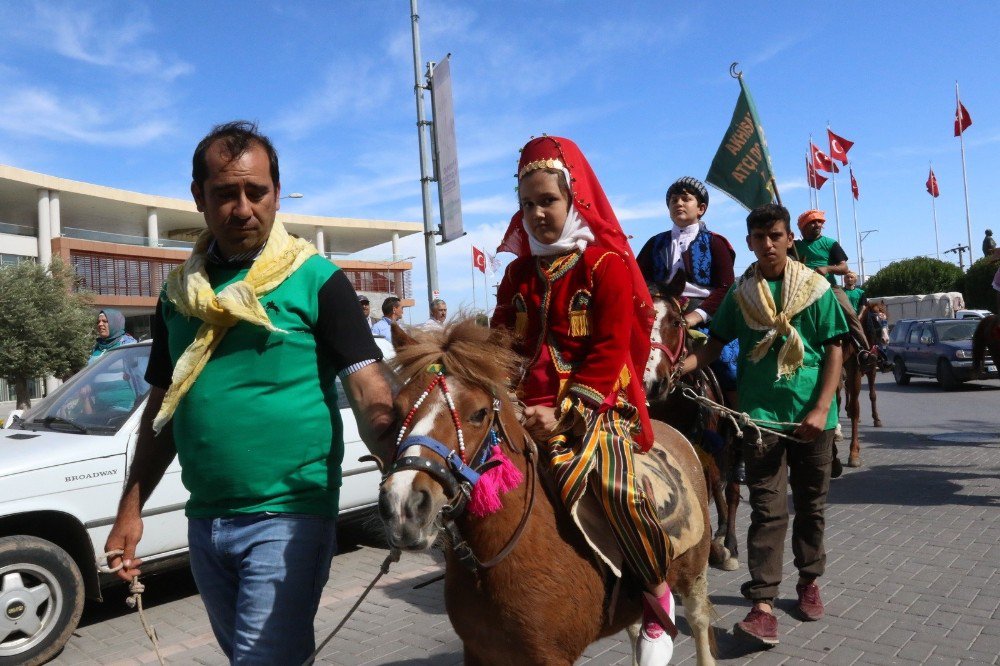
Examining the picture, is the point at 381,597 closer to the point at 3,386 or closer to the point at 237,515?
the point at 237,515

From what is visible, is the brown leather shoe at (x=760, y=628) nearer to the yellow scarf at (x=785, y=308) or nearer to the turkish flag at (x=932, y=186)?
the yellow scarf at (x=785, y=308)

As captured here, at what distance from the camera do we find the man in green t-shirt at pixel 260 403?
7.36 feet

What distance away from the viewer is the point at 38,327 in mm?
27609

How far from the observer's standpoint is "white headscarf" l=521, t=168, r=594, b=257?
3055 mm

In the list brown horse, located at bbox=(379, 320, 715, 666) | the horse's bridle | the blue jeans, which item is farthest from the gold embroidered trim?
the blue jeans

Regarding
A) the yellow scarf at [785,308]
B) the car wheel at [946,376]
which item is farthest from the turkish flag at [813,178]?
the yellow scarf at [785,308]

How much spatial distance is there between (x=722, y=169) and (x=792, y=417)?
2865 millimetres

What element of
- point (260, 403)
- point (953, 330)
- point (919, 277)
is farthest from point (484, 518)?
point (919, 277)

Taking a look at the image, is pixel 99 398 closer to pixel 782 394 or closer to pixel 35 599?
pixel 35 599

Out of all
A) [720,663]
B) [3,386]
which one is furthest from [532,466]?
[3,386]

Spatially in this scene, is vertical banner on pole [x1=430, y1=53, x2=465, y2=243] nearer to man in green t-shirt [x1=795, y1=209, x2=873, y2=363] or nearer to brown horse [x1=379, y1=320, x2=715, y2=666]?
man in green t-shirt [x1=795, y1=209, x2=873, y2=363]

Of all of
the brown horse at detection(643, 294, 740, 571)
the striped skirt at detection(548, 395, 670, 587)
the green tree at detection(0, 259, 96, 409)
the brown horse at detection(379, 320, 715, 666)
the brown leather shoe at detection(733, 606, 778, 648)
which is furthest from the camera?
the green tree at detection(0, 259, 96, 409)

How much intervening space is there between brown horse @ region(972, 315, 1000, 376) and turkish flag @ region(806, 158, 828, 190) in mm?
28541

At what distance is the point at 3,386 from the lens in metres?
34.2
